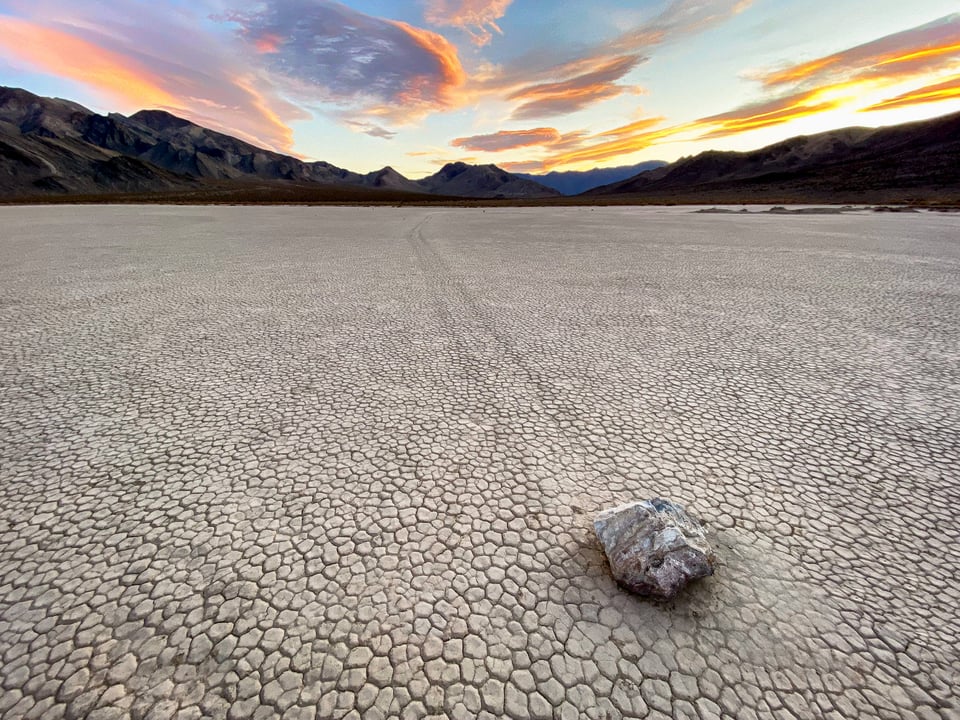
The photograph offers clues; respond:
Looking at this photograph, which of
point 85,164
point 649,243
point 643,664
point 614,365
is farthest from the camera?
point 85,164

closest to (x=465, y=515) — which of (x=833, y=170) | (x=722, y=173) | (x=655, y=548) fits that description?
(x=655, y=548)

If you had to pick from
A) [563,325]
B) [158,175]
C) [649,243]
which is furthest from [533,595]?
[158,175]

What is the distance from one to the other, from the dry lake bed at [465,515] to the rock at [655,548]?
10cm

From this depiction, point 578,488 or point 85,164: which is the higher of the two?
point 85,164

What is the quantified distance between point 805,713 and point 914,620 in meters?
0.76

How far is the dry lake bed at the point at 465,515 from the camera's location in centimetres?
149

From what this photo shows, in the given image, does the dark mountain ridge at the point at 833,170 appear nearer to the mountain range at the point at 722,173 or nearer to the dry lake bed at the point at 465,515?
the mountain range at the point at 722,173

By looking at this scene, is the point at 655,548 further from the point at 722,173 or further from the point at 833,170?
the point at 722,173

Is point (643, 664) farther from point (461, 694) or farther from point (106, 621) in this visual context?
point (106, 621)

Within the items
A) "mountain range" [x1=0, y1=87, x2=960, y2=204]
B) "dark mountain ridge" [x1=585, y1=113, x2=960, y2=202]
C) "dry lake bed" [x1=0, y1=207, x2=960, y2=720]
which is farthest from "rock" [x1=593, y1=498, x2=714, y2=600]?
"mountain range" [x1=0, y1=87, x2=960, y2=204]

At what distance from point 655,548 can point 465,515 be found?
92cm

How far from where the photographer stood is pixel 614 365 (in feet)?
13.5

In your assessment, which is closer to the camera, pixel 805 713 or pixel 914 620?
pixel 805 713

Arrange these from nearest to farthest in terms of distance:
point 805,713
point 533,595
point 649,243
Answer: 1. point 805,713
2. point 533,595
3. point 649,243
